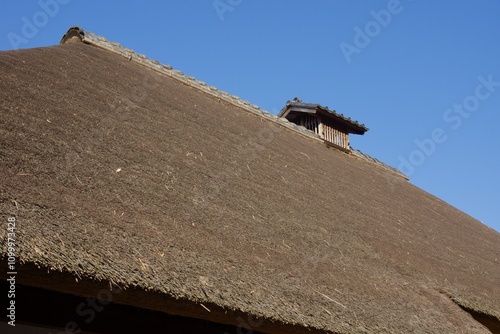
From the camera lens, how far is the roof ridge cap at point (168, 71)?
7270 millimetres

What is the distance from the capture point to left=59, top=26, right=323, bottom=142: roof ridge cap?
7270mm

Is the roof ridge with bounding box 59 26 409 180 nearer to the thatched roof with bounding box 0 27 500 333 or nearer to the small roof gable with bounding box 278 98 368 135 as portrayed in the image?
the thatched roof with bounding box 0 27 500 333

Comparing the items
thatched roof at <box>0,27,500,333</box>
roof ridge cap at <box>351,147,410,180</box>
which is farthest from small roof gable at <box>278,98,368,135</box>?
thatched roof at <box>0,27,500,333</box>

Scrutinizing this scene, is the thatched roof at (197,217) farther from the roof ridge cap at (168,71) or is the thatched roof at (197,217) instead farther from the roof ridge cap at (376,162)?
the roof ridge cap at (376,162)

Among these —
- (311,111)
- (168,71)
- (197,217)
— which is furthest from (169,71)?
(197,217)

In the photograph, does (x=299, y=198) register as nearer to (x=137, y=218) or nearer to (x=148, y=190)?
(x=148, y=190)

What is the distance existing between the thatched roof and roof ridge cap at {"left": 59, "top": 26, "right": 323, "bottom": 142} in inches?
6.6

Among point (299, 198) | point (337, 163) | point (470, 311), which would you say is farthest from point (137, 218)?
point (337, 163)

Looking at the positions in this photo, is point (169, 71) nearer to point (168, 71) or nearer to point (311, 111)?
point (168, 71)

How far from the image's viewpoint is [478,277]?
6.09m

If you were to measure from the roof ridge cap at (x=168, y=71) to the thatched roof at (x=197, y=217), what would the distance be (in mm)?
168

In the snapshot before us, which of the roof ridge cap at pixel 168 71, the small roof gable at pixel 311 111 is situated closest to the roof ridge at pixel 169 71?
the roof ridge cap at pixel 168 71

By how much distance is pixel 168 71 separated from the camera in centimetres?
800

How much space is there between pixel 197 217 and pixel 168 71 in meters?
4.61
